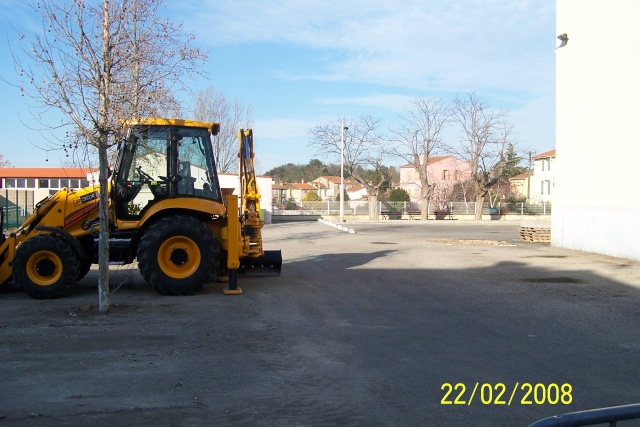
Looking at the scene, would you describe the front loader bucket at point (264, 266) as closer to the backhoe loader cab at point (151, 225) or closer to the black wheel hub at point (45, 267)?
the backhoe loader cab at point (151, 225)

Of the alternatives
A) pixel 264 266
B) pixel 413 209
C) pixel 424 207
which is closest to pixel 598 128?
pixel 264 266

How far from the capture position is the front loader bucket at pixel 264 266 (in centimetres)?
1192

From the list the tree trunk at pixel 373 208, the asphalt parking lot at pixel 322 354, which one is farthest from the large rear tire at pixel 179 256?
the tree trunk at pixel 373 208

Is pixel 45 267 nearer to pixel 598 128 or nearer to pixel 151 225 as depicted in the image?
pixel 151 225

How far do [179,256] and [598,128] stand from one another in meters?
14.7

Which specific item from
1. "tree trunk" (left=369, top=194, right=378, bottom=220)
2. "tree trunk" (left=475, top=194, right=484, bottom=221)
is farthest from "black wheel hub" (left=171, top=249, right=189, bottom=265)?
"tree trunk" (left=475, top=194, right=484, bottom=221)

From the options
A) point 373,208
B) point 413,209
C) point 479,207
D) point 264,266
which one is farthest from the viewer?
point 413,209

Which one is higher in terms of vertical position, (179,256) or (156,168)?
(156,168)

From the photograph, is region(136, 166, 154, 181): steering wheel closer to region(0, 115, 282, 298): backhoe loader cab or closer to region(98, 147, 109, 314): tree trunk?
region(0, 115, 282, 298): backhoe loader cab

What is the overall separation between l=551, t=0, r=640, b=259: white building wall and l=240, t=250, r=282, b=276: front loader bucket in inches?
446

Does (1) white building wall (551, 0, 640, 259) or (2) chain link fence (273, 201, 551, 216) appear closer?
(1) white building wall (551, 0, 640, 259)

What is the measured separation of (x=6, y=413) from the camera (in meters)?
5.14

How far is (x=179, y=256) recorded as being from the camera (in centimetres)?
1047

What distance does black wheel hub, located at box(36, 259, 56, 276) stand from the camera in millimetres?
10117
